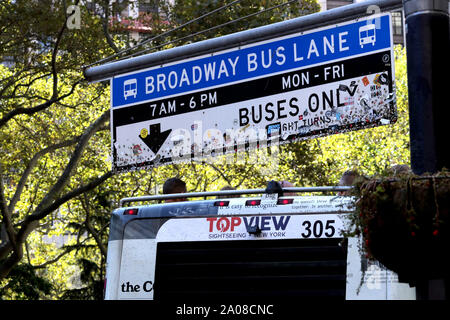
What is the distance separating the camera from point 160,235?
309 inches

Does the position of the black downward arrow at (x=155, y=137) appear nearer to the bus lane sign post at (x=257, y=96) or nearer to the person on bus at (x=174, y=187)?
the bus lane sign post at (x=257, y=96)

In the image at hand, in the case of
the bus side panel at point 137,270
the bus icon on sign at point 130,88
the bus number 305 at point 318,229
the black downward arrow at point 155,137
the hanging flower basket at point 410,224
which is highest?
the bus icon on sign at point 130,88

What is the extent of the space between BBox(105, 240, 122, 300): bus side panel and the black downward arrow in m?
2.46

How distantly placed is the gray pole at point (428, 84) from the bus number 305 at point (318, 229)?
3.43 metres

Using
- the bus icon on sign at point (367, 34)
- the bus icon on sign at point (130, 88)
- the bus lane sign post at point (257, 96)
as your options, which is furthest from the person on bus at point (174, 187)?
the bus icon on sign at point (367, 34)

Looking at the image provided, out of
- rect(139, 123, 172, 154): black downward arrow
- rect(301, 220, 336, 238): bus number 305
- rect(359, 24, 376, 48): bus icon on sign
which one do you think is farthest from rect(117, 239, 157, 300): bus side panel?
rect(359, 24, 376, 48): bus icon on sign

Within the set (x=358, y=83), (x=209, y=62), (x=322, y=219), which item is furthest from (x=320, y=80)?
(x=322, y=219)

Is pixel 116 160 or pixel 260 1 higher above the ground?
pixel 260 1

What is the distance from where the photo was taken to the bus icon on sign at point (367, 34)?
4.94 m

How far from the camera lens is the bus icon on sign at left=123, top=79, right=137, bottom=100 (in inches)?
232

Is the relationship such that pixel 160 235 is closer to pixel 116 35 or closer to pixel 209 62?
pixel 209 62

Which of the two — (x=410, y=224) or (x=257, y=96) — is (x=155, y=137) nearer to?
(x=257, y=96)

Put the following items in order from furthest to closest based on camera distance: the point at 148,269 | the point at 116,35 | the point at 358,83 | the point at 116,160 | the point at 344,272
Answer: the point at 116,35, the point at 148,269, the point at 344,272, the point at 116,160, the point at 358,83

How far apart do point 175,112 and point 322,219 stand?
6.80ft
